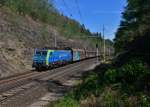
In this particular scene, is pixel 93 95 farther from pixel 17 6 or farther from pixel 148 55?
pixel 17 6

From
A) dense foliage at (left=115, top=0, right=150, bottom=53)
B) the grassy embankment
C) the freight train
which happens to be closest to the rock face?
the freight train

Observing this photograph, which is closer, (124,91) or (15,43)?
(124,91)

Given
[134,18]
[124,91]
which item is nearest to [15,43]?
[134,18]

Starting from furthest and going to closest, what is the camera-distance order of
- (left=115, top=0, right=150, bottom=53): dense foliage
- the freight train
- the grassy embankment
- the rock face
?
the freight train
the rock face
(left=115, top=0, right=150, bottom=53): dense foliage
the grassy embankment

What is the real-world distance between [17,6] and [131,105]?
273 ft

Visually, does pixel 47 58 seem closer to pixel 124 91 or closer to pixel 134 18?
pixel 134 18

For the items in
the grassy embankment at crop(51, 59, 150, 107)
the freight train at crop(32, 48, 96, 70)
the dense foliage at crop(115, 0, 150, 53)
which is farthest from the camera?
the freight train at crop(32, 48, 96, 70)

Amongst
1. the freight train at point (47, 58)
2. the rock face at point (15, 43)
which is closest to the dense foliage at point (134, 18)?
the freight train at point (47, 58)

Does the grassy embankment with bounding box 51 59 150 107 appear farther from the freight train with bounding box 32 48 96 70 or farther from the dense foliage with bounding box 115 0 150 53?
the freight train with bounding box 32 48 96 70

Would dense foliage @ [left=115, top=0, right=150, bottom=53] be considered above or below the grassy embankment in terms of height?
above

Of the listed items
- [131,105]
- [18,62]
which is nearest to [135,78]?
[131,105]

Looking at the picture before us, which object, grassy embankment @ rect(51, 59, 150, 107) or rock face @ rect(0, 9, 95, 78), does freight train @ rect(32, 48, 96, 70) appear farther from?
grassy embankment @ rect(51, 59, 150, 107)

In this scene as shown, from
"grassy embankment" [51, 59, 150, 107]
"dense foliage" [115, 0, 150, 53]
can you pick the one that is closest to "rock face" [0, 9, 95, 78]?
"dense foliage" [115, 0, 150, 53]

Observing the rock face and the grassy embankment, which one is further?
the rock face
